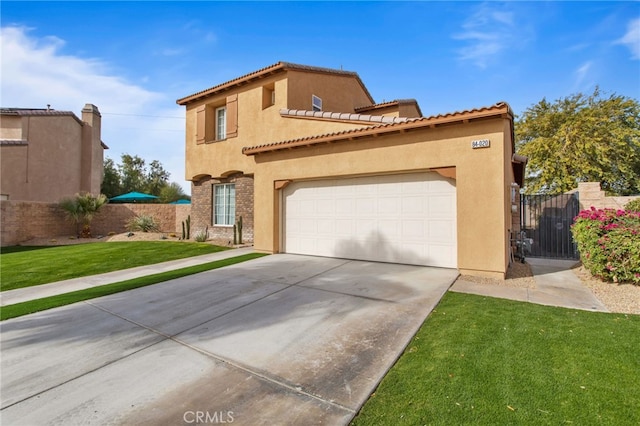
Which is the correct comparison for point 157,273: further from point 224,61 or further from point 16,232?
point 16,232

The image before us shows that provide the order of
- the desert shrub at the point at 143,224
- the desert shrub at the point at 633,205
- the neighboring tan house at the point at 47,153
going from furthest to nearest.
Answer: the neighboring tan house at the point at 47,153
the desert shrub at the point at 143,224
the desert shrub at the point at 633,205

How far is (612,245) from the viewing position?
6246 millimetres

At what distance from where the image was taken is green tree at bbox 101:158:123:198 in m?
32.1

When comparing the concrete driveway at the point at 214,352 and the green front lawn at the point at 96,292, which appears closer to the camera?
the concrete driveway at the point at 214,352

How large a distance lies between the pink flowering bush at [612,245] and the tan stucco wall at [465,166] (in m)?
1.77

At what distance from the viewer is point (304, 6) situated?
413 inches

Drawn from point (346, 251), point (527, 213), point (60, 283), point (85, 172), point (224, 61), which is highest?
point (224, 61)

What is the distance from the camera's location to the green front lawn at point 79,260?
8.40m

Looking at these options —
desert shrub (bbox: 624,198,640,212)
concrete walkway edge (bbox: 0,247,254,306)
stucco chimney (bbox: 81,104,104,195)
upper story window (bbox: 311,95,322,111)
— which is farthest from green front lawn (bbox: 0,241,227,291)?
desert shrub (bbox: 624,198,640,212)

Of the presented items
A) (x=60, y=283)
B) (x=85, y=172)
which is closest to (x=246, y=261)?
(x=60, y=283)

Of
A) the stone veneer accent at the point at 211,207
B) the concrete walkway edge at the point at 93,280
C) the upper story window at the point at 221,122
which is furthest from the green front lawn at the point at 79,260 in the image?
the upper story window at the point at 221,122

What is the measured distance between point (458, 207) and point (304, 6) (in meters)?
9.01

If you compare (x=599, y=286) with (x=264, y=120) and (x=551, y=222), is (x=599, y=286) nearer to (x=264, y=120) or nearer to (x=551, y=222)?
(x=551, y=222)

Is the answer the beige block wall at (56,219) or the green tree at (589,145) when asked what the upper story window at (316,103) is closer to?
the beige block wall at (56,219)
